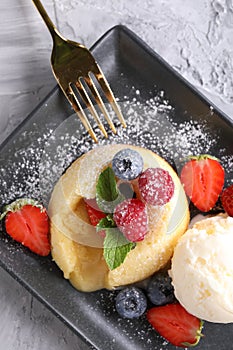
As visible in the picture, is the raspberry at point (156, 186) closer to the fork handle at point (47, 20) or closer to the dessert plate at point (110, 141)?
the dessert plate at point (110, 141)

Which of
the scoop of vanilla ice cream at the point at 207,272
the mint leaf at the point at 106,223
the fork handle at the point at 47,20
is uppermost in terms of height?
the fork handle at the point at 47,20

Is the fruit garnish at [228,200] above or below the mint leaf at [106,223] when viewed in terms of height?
below

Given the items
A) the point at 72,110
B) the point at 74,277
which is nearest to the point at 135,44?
the point at 72,110

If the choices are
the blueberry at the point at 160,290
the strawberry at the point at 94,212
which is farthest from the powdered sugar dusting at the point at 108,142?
the blueberry at the point at 160,290

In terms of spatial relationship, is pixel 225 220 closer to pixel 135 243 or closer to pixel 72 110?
pixel 135 243

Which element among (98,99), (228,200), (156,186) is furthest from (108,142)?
(228,200)

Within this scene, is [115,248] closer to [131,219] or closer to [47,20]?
[131,219]

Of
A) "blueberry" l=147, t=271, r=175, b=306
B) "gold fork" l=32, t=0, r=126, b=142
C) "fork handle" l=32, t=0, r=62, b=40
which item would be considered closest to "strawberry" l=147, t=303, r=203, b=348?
"blueberry" l=147, t=271, r=175, b=306
